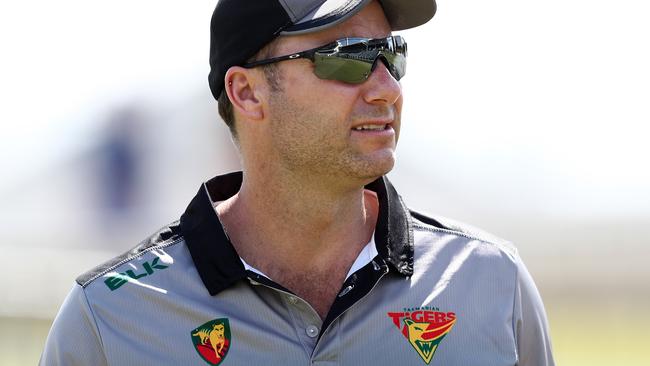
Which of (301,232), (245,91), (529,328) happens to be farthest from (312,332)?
(245,91)

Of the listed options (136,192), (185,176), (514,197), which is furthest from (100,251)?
(514,197)

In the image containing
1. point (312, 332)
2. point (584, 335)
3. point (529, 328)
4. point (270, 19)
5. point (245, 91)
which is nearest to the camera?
point (312, 332)

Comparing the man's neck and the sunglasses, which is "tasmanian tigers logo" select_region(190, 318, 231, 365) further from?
the sunglasses

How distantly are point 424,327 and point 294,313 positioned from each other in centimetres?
45

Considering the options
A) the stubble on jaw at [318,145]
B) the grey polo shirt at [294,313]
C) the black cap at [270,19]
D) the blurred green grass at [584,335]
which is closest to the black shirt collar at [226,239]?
the grey polo shirt at [294,313]

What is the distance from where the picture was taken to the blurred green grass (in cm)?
1120

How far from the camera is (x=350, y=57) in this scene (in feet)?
15.4

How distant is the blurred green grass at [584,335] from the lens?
11203mm

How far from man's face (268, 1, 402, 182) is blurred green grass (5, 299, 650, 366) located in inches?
256

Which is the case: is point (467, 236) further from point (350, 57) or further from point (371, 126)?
point (350, 57)

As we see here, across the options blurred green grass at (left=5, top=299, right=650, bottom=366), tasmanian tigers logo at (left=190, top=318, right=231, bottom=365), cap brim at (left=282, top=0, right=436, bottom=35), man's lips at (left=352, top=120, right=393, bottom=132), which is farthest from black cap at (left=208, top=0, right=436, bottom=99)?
blurred green grass at (left=5, top=299, right=650, bottom=366)

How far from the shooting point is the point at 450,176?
2177cm

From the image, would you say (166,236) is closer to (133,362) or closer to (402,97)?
(133,362)

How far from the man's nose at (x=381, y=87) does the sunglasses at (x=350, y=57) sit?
18mm
